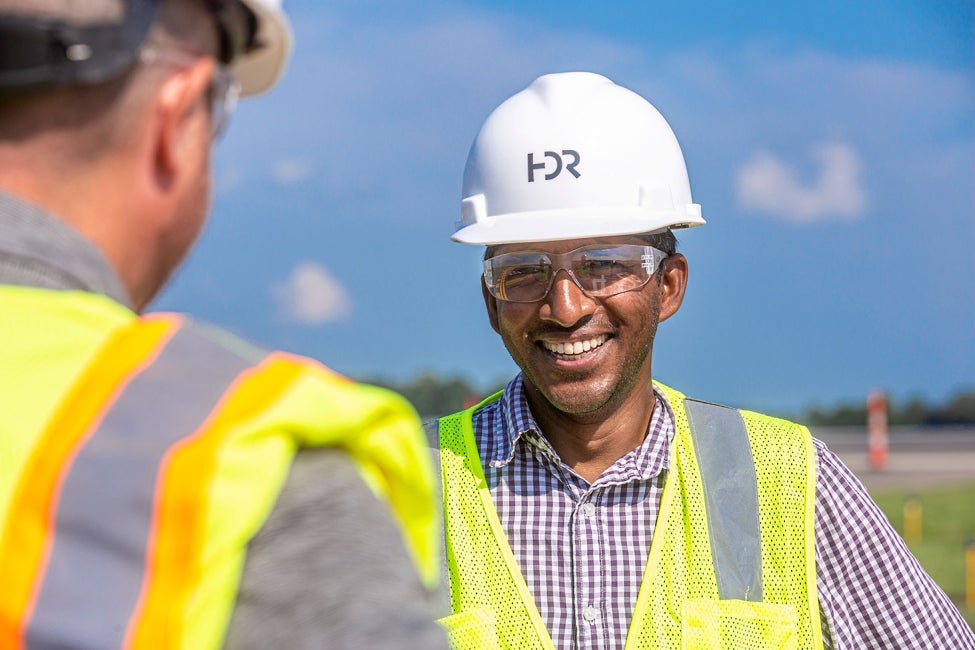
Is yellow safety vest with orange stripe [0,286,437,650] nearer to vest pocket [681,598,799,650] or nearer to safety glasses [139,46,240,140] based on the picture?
safety glasses [139,46,240,140]

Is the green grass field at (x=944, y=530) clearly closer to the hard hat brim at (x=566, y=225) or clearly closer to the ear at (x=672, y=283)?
the ear at (x=672, y=283)

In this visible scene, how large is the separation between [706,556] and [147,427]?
8.12ft

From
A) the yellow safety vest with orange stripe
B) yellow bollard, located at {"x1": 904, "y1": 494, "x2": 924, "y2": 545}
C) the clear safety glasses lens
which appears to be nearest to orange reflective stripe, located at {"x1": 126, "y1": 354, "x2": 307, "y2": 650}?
the yellow safety vest with orange stripe

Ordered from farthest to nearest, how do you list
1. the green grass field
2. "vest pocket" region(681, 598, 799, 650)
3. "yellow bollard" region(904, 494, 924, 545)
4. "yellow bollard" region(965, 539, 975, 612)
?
"yellow bollard" region(904, 494, 924, 545) → the green grass field → "yellow bollard" region(965, 539, 975, 612) → "vest pocket" region(681, 598, 799, 650)

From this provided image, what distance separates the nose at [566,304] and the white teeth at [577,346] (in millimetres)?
66

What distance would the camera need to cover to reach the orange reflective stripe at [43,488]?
938 mm

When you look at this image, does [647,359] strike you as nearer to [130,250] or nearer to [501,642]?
[501,642]

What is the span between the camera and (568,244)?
354 cm

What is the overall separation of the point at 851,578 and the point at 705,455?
55cm

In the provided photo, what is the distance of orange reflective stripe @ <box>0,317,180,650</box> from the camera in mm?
938

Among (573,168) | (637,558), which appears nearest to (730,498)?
(637,558)

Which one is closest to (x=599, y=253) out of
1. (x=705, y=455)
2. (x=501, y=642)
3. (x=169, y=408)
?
(x=705, y=455)

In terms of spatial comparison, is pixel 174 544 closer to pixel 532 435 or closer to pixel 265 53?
pixel 265 53

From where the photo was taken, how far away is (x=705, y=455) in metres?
3.41
